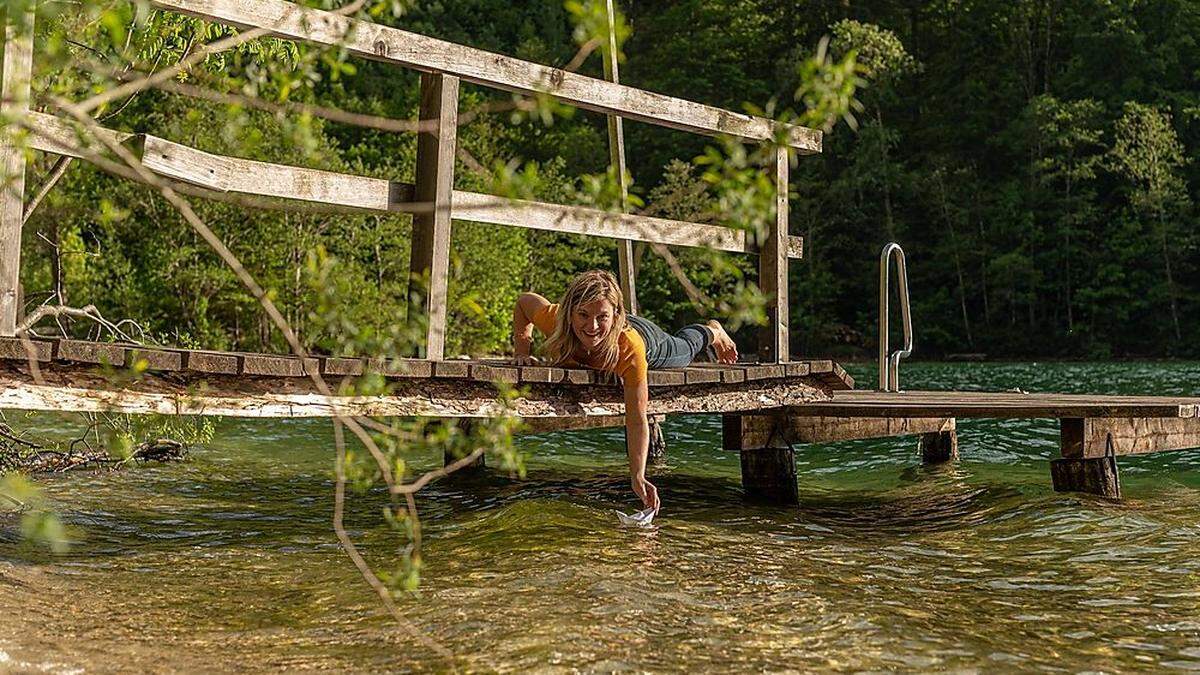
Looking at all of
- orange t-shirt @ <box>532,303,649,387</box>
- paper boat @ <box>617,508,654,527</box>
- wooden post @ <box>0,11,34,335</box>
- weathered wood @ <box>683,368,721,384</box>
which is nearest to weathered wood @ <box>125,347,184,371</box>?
wooden post @ <box>0,11,34,335</box>

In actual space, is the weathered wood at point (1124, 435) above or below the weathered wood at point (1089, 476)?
above

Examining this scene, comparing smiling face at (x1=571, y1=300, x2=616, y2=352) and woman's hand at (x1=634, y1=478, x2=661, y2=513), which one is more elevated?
smiling face at (x1=571, y1=300, x2=616, y2=352)

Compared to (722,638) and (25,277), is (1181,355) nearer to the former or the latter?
(25,277)

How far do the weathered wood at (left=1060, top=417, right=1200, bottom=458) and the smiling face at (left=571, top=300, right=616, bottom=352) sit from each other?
3482 mm

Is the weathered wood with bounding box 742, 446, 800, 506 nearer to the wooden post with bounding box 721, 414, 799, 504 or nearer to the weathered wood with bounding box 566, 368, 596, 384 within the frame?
the wooden post with bounding box 721, 414, 799, 504

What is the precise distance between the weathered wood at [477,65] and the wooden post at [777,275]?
1.17 ft

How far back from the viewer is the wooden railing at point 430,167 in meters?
4.41

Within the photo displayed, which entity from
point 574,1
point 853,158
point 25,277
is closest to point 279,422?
point 25,277

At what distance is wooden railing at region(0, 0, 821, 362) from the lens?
4410mm

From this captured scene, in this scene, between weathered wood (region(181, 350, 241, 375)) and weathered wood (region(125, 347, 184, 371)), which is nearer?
weathered wood (region(125, 347, 184, 371))

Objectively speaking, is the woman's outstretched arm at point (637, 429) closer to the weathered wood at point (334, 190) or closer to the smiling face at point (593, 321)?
the smiling face at point (593, 321)

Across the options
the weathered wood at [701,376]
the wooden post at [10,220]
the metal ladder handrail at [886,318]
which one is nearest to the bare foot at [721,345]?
the metal ladder handrail at [886,318]

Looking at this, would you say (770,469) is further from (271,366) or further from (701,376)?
(271,366)

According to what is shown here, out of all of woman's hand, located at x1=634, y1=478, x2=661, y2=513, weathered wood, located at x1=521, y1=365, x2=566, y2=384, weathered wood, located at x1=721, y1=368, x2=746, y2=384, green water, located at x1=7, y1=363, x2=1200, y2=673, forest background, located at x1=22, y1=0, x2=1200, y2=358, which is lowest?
green water, located at x1=7, y1=363, x2=1200, y2=673
